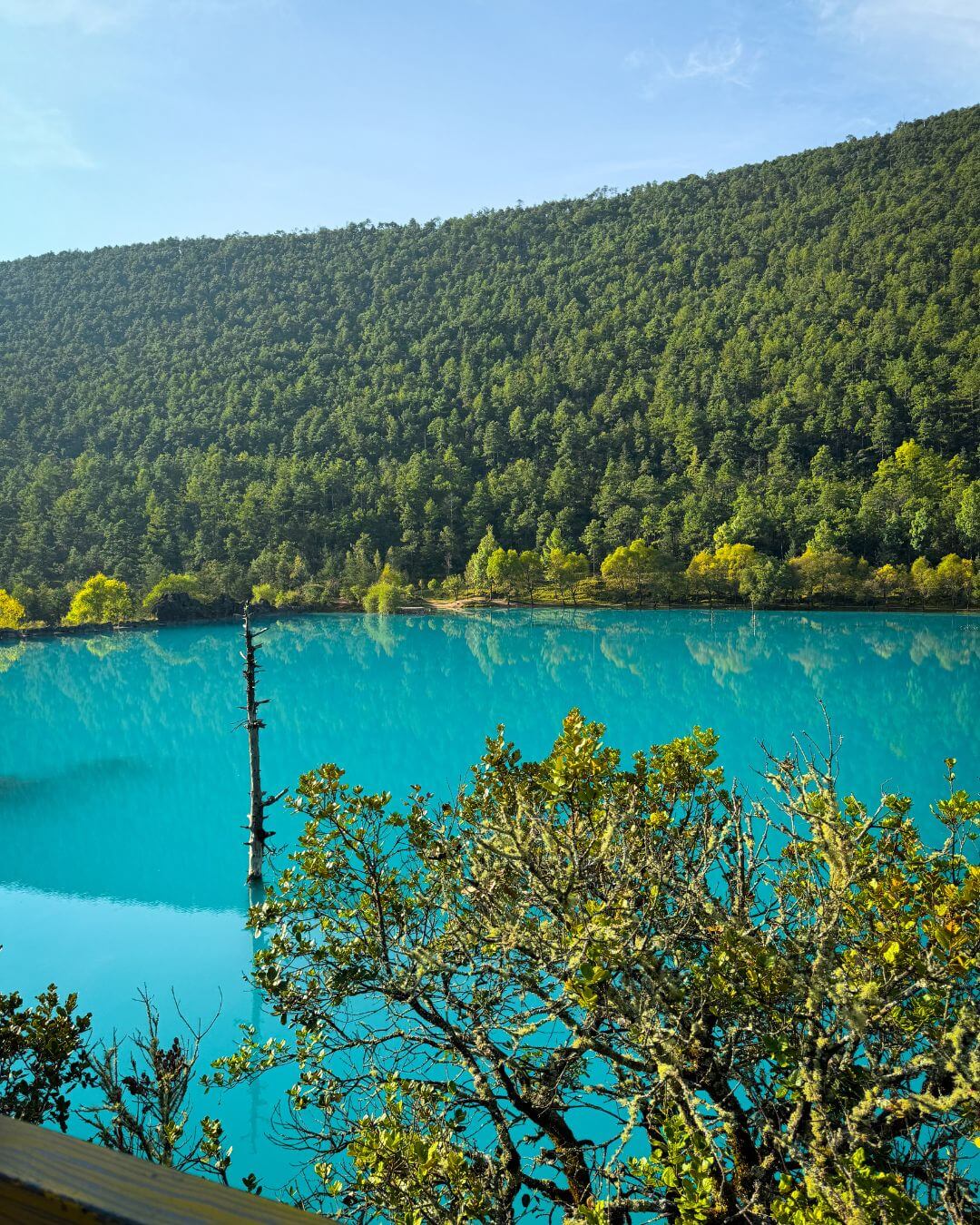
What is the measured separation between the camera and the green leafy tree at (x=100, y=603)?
2174 inches

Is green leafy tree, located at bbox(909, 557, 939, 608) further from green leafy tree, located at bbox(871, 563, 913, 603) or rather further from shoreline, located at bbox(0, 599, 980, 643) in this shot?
shoreline, located at bbox(0, 599, 980, 643)

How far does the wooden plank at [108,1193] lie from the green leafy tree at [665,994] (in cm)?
234

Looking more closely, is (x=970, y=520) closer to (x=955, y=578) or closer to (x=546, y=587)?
(x=955, y=578)

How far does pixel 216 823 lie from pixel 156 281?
127977mm

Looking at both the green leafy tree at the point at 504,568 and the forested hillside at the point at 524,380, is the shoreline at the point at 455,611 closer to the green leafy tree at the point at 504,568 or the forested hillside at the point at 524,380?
the green leafy tree at the point at 504,568

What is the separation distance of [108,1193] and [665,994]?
331 centimetres

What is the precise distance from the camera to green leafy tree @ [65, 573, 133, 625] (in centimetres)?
5522

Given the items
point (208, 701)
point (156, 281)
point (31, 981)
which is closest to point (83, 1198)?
point (31, 981)

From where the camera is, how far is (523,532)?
7938cm

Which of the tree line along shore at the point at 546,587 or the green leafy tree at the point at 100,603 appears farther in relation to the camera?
the tree line along shore at the point at 546,587

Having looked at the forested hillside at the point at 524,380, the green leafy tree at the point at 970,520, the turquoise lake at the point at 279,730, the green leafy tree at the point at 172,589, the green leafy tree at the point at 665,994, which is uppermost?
the forested hillside at the point at 524,380

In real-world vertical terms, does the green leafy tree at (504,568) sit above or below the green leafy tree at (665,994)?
above

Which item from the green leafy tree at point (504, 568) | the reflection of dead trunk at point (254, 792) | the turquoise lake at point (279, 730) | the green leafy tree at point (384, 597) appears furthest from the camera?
the green leafy tree at point (384, 597)

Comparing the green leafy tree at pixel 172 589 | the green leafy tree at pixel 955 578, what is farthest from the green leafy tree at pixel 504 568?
the green leafy tree at pixel 955 578
